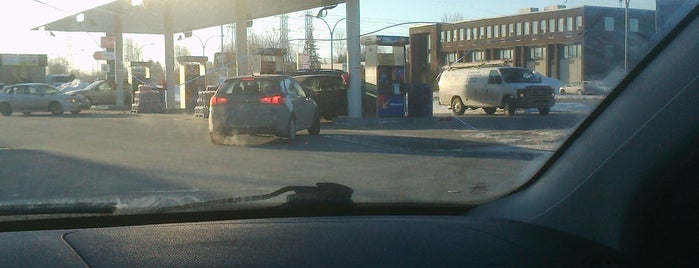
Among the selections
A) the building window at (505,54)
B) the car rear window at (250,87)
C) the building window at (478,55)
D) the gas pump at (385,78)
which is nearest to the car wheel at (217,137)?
the car rear window at (250,87)

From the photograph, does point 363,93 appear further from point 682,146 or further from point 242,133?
point 682,146

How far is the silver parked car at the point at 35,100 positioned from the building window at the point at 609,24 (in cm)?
1172

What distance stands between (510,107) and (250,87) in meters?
4.56

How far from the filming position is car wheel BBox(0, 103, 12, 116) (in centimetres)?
1280

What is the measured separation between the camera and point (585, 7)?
3.98m

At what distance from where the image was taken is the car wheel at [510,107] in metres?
9.38

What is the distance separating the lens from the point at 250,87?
11.9 metres

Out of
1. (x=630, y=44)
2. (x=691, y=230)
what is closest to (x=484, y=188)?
(x=630, y=44)

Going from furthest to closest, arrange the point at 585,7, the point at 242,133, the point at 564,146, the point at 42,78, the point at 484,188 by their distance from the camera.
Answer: the point at 42,78, the point at 242,133, the point at 484,188, the point at 585,7, the point at 564,146

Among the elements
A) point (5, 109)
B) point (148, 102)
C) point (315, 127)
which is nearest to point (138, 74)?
point (148, 102)

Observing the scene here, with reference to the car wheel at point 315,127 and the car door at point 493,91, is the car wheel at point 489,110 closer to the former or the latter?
the car door at point 493,91

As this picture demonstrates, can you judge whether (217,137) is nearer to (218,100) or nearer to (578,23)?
(218,100)

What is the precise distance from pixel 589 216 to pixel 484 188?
1.59m

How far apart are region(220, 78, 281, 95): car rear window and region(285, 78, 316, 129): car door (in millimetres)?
603
